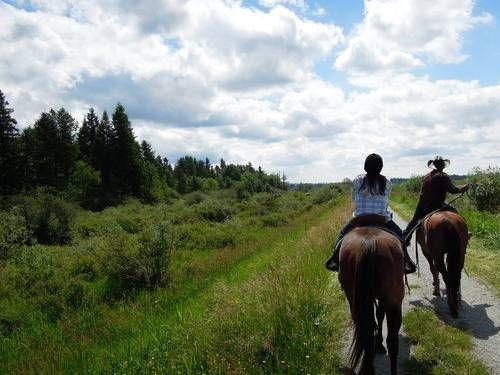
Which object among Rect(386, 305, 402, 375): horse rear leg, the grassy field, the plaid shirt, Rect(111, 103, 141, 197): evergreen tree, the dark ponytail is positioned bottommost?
the grassy field

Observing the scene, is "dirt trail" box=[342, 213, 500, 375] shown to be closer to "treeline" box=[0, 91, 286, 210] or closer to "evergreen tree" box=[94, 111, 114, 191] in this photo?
"treeline" box=[0, 91, 286, 210]

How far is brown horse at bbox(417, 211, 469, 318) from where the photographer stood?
7.25 meters

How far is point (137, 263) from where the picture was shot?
13.6m

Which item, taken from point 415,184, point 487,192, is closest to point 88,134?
point 415,184

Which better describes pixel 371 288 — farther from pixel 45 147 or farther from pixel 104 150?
pixel 104 150

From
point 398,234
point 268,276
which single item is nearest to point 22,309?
point 268,276

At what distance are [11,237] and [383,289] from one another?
17.6 meters

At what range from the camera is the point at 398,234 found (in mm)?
6047

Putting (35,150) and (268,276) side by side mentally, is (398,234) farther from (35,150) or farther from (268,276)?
(35,150)

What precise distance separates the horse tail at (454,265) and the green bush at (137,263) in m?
8.32

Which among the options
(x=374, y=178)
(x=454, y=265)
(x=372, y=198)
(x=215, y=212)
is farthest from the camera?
(x=215, y=212)

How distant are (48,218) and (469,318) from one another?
2591 cm

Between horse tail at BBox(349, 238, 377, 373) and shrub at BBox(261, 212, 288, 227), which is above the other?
horse tail at BBox(349, 238, 377, 373)

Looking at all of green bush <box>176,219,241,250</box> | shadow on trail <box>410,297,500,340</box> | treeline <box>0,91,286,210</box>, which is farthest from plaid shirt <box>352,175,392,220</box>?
treeline <box>0,91,286,210</box>
